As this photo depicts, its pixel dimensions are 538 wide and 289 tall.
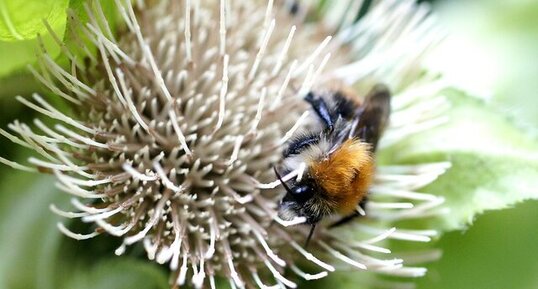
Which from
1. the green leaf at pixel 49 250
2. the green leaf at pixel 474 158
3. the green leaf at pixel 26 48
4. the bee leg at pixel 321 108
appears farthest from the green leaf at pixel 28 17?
the green leaf at pixel 474 158

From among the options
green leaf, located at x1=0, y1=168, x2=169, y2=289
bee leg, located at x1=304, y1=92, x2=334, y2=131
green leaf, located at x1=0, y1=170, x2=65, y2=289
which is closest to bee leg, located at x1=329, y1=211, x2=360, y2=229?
bee leg, located at x1=304, y1=92, x2=334, y2=131

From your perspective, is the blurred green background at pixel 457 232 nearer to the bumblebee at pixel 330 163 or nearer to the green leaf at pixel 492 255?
the green leaf at pixel 492 255

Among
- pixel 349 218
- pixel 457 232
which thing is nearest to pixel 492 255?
pixel 457 232

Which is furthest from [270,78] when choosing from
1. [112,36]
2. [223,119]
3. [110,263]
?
[110,263]

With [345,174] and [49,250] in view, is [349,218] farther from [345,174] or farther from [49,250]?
[49,250]

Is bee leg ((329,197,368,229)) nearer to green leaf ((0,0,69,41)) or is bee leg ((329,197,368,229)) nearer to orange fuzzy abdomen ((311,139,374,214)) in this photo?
orange fuzzy abdomen ((311,139,374,214))

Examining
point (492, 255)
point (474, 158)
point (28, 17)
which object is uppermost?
point (28, 17)
